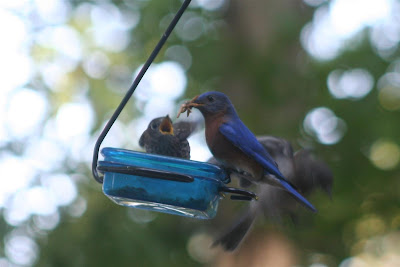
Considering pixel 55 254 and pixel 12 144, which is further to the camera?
pixel 12 144

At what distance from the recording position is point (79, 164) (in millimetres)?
9438

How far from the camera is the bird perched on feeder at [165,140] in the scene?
12.1 feet

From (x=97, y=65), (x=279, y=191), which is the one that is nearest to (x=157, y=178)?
(x=279, y=191)

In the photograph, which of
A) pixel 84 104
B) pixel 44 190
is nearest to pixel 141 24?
pixel 84 104

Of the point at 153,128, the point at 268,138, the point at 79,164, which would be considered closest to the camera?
the point at 153,128

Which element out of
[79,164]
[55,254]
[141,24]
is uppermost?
[141,24]

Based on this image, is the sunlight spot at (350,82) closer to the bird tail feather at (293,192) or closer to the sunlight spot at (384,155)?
the sunlight spot at (384,155)

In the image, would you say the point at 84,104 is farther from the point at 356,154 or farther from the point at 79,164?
the point at 356,154

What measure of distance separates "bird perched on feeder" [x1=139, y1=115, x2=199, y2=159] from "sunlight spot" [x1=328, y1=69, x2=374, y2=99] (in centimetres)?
534

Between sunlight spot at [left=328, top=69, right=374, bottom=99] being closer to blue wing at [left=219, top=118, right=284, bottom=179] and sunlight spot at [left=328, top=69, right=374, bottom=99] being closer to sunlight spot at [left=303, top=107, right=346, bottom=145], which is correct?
sunlight spot at [left=303, top=107, right=346, bottom=145]

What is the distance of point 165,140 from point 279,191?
1.81 m

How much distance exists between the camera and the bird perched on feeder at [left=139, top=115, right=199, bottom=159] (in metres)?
3.70

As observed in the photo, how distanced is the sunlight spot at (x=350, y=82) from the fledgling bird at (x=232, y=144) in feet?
16.6

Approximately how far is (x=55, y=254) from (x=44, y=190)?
1.14 m
